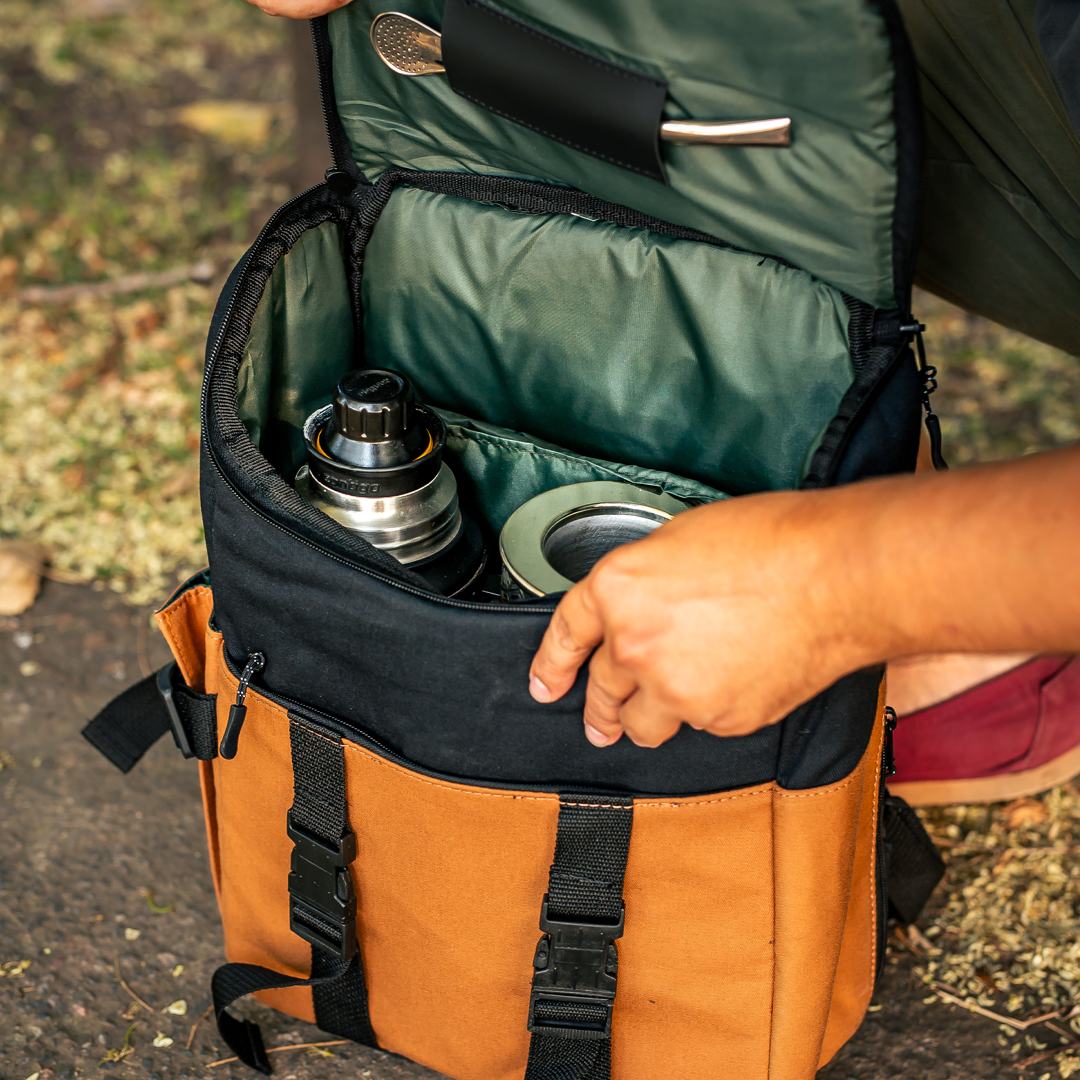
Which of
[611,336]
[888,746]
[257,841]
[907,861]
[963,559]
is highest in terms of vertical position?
[963,559]

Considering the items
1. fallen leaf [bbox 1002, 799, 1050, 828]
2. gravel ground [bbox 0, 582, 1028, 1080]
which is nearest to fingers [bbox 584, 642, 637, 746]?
gravel ground [bbox 0, 582, 1028, 1080]

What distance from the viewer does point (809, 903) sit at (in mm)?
1012

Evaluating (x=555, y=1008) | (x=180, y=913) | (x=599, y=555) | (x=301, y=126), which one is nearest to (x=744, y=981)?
(x=555, y=1008)

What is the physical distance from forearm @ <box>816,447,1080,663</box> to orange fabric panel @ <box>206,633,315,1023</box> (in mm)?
565

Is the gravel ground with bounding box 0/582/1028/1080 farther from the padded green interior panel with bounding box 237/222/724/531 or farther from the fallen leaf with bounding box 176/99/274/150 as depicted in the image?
the fallen leaf with bounding box 176/99/274/150

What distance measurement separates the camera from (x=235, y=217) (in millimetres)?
2984

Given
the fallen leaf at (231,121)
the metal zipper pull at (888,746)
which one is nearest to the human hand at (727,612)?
the metal zipper pull at (888,746)

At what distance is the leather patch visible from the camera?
1.06 metres

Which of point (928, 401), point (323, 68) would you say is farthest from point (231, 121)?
point (928, 401)

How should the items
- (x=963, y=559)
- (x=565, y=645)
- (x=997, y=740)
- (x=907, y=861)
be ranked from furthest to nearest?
(x=997, y=740) < (x=907, y=861) < (x=565, y=645) < (x=963, y=559)

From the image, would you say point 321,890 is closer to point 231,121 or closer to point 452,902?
point 452,902

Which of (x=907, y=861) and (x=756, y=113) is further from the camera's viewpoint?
(x=907, y=861)

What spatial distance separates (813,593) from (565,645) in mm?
201

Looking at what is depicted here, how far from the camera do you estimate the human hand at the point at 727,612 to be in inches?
32.2
